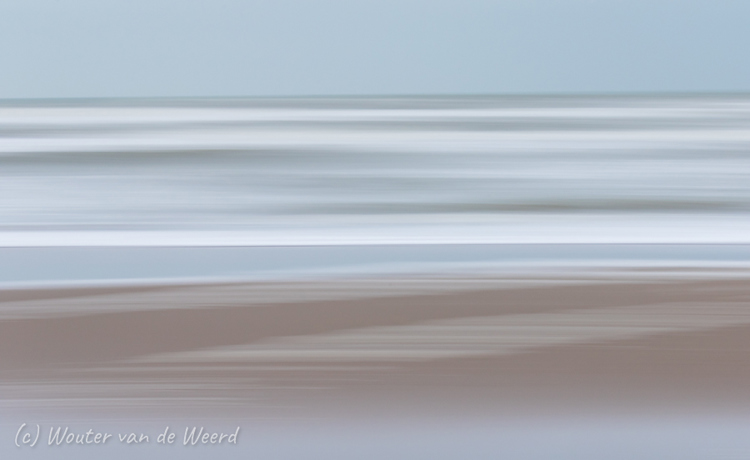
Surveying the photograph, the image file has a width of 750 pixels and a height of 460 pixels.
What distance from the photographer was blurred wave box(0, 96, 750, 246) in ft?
6.45

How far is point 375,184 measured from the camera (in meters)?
3.08

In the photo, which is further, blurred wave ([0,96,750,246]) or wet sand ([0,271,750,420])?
blurred wave ([0,96,750,246])

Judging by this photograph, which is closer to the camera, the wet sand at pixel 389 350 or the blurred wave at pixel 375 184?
the wet sand at pixel 389 350

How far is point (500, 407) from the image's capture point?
99 centimetres

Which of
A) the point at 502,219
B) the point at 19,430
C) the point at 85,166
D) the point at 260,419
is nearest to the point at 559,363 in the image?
the point at 260,419

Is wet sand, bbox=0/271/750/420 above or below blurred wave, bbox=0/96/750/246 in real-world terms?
below

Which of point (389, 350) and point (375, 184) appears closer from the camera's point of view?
point (389, 350)

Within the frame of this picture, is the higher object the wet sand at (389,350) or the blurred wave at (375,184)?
the blurred wave at (375,184)

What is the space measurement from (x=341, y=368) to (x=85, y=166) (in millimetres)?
2898

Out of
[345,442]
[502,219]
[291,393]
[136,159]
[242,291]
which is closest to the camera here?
[345,442]

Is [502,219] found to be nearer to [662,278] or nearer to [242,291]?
[662,278]

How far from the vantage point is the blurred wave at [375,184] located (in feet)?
6.45

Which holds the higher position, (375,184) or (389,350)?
(375,184)

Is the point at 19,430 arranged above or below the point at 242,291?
below
